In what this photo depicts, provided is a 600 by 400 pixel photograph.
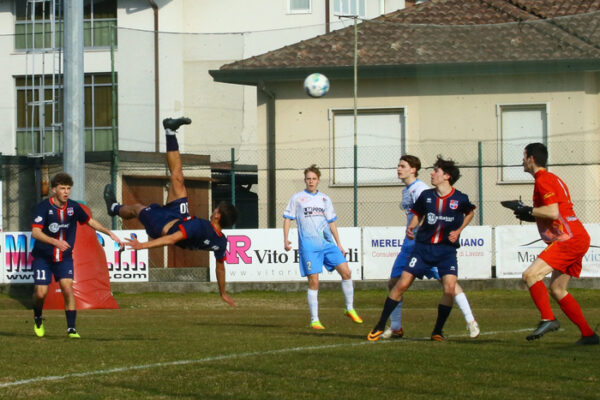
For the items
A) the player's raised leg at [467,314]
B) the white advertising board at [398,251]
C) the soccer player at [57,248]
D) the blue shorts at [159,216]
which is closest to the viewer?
the player's raised leg at [467,314]

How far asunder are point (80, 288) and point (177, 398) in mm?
13052

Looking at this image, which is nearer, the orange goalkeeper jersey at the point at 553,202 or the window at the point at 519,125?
the orange goalkeeper jersey at the point at 553,202

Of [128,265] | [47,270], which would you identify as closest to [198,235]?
[47,270]

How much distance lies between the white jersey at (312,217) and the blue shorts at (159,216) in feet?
8.98

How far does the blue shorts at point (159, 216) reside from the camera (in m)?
11.6

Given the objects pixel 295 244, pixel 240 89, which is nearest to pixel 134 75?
pixel 240 89

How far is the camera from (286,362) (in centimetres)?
934

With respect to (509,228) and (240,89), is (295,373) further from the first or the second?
(240,89)

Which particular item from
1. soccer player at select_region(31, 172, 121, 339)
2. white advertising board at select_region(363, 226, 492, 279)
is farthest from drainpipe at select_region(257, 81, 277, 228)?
soccer player at select_region(31, 172, 121, 339)

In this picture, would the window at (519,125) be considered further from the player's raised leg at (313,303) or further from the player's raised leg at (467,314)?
the player's raised leg at (467,314)

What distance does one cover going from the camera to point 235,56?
3353 centimetres

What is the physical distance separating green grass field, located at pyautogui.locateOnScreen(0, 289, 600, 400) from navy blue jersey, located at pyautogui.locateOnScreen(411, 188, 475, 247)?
3.69 ft

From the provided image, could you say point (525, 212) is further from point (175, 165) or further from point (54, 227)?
point (54, 227)

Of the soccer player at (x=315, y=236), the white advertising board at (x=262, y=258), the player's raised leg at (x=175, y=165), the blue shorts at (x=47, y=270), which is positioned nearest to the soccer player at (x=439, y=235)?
the player's raised leg at (x=175, y=165)
